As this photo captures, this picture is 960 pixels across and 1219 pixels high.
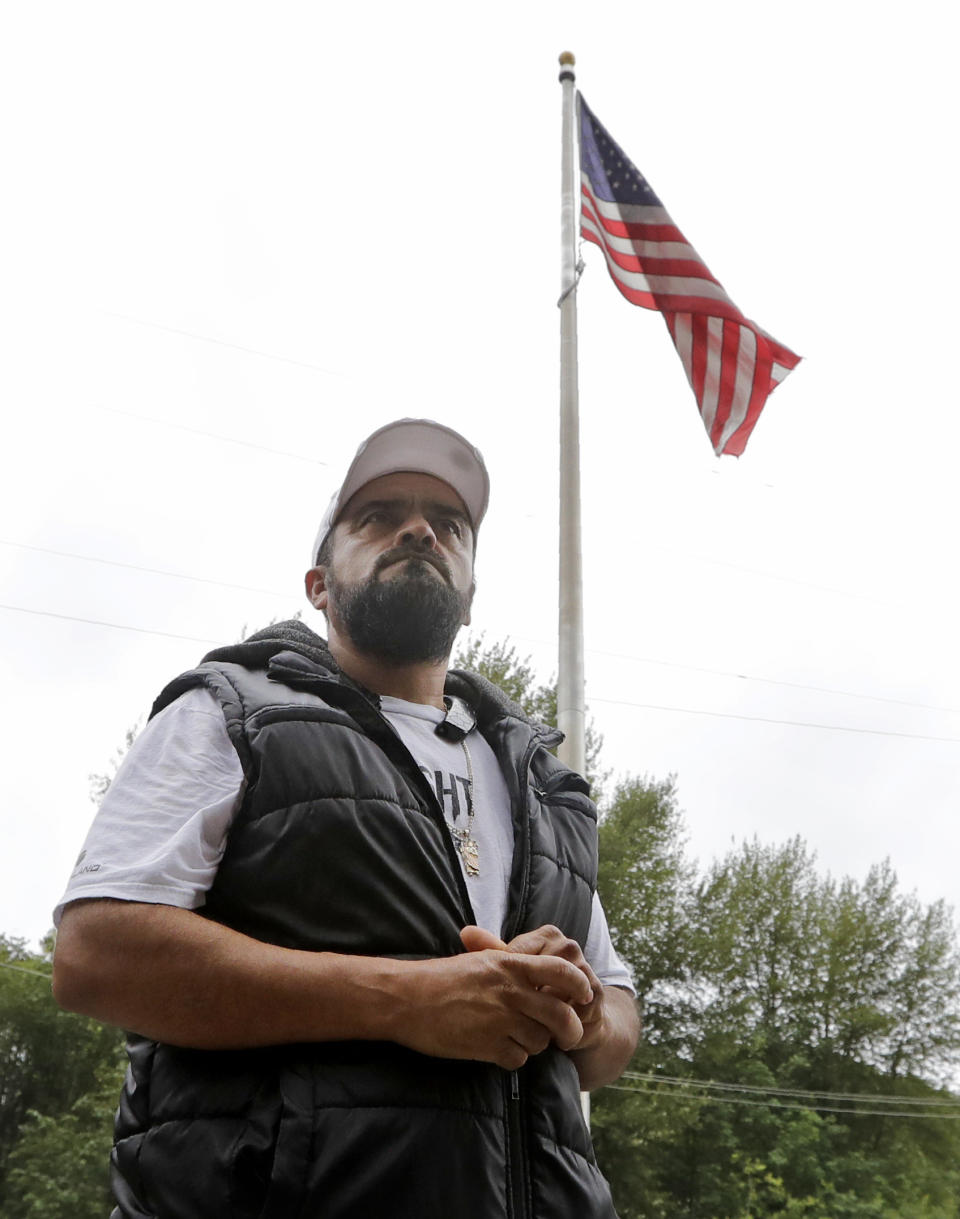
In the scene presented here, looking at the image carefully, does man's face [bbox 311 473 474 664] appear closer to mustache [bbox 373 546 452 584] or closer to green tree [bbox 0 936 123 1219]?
mustache [bbox 373 546 452 584]

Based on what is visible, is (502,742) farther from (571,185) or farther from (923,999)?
(923,999)

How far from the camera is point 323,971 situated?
1.53 meters

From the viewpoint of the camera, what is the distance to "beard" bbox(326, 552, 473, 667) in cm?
224

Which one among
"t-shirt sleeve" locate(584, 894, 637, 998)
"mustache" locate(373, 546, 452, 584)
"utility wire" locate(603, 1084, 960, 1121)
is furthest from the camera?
"utility wire" locate(603, 1084, 960, 1121)

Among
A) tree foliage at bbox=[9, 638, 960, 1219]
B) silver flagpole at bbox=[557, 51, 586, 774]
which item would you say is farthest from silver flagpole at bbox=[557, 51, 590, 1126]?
tree foliage at bbox=[9, 638, 960, 1219]

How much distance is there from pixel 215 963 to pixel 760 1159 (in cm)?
2683

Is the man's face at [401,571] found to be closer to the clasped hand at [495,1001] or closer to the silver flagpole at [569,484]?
the clasped hand at [495,1001]

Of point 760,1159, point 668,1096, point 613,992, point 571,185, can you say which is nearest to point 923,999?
point 760,1159

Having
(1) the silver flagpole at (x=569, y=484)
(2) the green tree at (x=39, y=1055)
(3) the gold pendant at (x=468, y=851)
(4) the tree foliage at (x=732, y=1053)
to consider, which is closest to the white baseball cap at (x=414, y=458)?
(3) the gold pendant at (x=468, y=851)

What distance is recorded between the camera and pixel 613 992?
2113 millimetres

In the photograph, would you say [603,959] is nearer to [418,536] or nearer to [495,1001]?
[495,1001]

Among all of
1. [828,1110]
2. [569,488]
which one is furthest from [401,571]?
[828,1110]

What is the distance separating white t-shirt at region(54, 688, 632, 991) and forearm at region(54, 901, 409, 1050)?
6 cm

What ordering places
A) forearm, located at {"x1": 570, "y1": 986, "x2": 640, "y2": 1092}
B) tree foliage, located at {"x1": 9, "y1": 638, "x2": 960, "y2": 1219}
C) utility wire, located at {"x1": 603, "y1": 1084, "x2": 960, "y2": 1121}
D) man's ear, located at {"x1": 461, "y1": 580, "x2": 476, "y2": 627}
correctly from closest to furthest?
1. forearm, located at {"x1": 570, "y1": 986, "x2": 640, "y2": 1092}
2. man's ear, located at {"x1": 461, "y1": 580, "x2": 476, "y2": 627}
3. tree foliage, located at {"x1": 9, "y1": 638, "x2": 960, "y2": 1219}
4. utility wire, located at {"x1": 603, "y1": 1084, "x2": 960, "y2": 1121}
